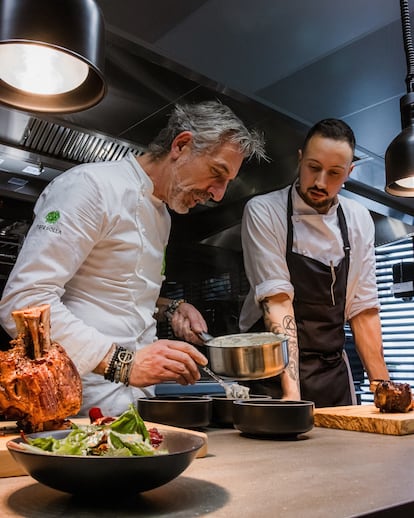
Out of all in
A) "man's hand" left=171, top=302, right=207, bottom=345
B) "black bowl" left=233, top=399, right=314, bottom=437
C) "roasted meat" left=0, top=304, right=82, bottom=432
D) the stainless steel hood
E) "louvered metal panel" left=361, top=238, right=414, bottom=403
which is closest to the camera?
"roasted meat" left=0, top=304, right=82, bottom=432

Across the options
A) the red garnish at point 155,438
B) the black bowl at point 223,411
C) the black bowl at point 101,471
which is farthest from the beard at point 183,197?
the black bowl at point 101,471

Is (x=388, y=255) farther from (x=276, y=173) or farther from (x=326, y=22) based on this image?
(x=326, y=22)

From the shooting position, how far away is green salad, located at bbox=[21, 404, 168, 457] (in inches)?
27.4

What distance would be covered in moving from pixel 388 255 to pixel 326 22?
10.1 feet

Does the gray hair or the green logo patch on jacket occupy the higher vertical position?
the gray hair

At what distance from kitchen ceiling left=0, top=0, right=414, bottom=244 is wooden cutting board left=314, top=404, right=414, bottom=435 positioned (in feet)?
4.16

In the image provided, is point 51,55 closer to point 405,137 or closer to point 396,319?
point 405,137

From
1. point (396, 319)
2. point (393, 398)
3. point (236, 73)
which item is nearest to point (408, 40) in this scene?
point (236, 73)

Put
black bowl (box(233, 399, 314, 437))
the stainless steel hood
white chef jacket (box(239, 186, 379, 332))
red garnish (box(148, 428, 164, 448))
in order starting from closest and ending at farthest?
red garnish (box(148, 428, 164, 448)) → black bowl (box(233, 399, 314, 437)) → the stainless steel hood → white chef jacket (box(239, 186, 379, 332))

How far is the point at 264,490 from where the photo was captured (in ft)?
2.46

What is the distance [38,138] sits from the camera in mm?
2291

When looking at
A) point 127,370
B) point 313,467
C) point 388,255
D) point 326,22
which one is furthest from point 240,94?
point 388,255

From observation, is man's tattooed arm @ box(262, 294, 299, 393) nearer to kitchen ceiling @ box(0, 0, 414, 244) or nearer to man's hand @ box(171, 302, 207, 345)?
man's hand @ box(171, 302, 207, 345)

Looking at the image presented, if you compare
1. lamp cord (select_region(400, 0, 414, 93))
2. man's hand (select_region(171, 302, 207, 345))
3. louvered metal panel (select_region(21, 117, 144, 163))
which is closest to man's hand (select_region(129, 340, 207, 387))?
man's hand (select_region(171, 302, 207, 345))
